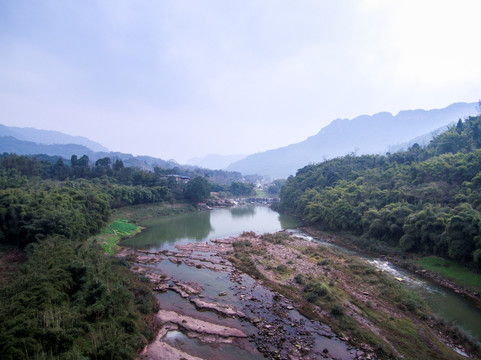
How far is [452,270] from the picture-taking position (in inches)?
723

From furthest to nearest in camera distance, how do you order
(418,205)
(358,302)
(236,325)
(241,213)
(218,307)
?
(241,213)
(418,205)
(358,302)
(218,307)
(236,325)

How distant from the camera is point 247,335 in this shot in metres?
11.5

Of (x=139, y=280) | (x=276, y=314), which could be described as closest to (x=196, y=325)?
(x=276, y=314)

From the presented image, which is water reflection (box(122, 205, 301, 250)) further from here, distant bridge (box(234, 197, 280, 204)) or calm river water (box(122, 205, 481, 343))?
distant bridge (box(234, 197, 280, 204))

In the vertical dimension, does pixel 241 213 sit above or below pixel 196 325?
above

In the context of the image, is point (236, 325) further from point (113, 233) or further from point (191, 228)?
point (191, 228)

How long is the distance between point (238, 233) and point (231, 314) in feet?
71.8

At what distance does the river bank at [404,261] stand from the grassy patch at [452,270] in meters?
0.33

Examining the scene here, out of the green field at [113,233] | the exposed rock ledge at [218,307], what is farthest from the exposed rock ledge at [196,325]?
the green field at [113,233]

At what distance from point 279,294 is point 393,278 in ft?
27.5

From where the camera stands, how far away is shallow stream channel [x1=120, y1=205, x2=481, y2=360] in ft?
34.5

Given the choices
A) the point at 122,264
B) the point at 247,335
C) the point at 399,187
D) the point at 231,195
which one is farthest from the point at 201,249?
the point at 231,195

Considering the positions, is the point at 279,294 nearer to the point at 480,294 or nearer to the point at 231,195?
the point at 480,294

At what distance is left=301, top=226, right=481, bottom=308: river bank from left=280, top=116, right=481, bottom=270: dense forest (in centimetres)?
101
